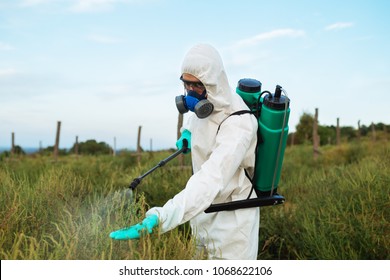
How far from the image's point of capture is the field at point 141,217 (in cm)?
243

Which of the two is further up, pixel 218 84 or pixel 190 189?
pixel 218 84

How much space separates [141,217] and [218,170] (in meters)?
0.58

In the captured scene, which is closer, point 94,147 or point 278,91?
point 278,91

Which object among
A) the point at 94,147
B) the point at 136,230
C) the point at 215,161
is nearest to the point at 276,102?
the point at 215,161

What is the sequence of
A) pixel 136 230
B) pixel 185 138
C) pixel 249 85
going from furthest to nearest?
pixel 185 138 → pixel 249 85 → pixel 136 230

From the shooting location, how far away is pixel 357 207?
4.93 m

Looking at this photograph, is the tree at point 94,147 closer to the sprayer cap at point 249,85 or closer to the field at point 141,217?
the field at point 141,217

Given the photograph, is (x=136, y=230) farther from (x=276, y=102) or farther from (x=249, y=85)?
(x=249, y=85)

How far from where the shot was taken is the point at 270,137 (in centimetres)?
297

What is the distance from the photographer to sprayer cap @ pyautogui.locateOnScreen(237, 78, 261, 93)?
131 inches
